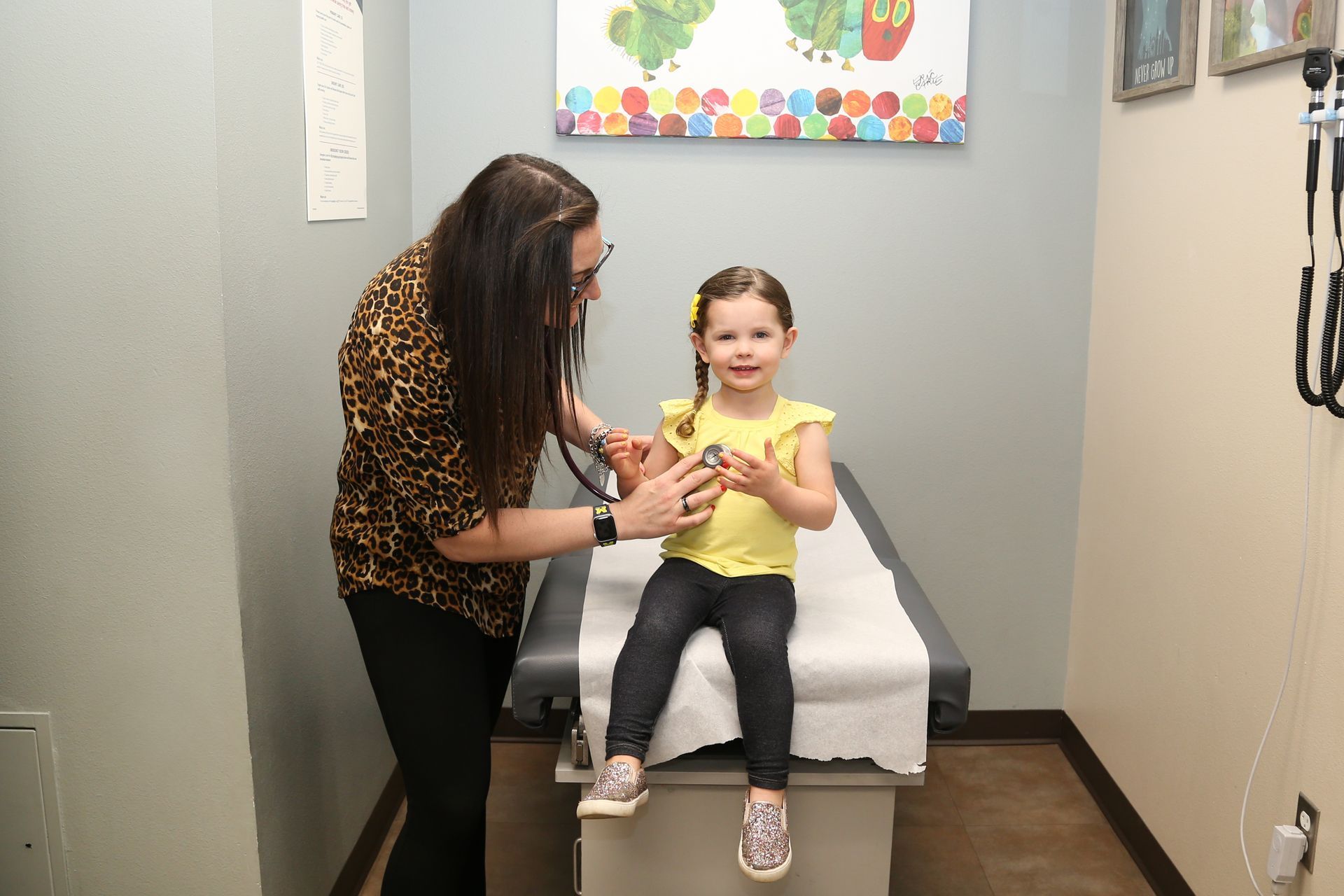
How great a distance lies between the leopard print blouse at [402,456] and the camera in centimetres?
160

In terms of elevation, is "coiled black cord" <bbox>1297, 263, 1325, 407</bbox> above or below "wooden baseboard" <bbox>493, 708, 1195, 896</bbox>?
above

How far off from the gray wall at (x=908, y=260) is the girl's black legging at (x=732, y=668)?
1117mm

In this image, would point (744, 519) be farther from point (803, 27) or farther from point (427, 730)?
point (803, 27)

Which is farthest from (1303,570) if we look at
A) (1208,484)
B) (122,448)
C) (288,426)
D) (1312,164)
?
(122,448)

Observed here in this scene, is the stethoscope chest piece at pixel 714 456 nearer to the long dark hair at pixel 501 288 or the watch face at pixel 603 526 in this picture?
the watch face at pixel 603 526

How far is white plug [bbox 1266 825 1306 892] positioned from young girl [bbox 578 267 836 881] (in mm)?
828

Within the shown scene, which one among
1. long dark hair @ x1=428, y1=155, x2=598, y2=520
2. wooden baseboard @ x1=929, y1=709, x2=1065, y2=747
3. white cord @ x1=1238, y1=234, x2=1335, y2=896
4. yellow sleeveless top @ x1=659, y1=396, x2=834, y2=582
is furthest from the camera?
wooden baseboard @ x1=929, y1=709, x2=1065, y2=747

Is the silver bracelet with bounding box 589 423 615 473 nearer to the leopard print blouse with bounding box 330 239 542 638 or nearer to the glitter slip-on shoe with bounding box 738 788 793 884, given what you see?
the leopard print blouse with bounding box 330 239 542 638

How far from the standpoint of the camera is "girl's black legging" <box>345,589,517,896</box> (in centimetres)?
175

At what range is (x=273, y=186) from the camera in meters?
1.86

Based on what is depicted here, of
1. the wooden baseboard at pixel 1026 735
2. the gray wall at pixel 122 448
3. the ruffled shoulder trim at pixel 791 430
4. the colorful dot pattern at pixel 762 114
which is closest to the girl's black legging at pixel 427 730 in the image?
the gray wall at pixel 122 448

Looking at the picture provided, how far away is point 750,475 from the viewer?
6.01 ft

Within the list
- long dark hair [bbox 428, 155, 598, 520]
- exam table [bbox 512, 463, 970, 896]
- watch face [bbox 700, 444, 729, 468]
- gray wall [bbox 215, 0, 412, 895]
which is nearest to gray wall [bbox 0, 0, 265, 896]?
gray wall [bbox 215, 0, 412, 895]

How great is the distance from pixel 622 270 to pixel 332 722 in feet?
4.16
